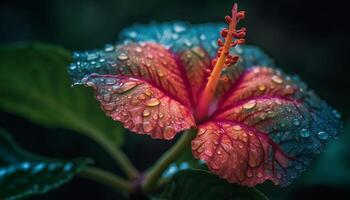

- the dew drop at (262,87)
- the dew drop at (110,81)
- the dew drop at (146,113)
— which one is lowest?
the dew drop at (262,87)

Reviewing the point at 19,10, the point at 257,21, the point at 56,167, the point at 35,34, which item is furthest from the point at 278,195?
the point at 19,10

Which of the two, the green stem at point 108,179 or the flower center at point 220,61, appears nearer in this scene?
the flower center at point 220,61

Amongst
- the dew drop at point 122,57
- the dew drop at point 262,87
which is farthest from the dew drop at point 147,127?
the dew drop at point 262,87

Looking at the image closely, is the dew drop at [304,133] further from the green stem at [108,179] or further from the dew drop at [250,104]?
the green stem at [108,179]

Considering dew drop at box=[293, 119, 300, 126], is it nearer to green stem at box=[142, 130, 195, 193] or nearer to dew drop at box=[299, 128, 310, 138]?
dew drop at box=[299, 128, 310, 138]

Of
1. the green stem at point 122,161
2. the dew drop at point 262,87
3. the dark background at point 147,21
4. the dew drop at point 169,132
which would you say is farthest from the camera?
the dark background at point 147,21
